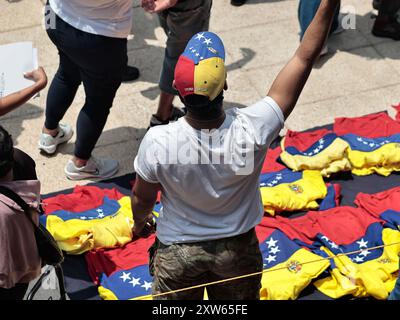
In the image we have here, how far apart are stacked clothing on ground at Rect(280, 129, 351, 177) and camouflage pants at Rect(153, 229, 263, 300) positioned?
5.16 ft

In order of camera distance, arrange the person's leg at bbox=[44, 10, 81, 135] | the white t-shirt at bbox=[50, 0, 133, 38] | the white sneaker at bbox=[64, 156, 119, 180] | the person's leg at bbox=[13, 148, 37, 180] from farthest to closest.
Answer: the white sneaker at bbox=[64, 156, 119, 180], the person's leg at bbox=[44, 10, 81, 135], the white t-shirt at bbox=[50, 0, 133, 38], the person's leg at bbox=[13, 148, 37, 180]

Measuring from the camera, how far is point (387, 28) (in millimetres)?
5766

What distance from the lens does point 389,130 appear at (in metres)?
4.71

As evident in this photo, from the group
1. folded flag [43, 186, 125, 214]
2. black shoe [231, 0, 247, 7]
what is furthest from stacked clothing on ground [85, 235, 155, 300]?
black shoe [231, 0, 247, 7]

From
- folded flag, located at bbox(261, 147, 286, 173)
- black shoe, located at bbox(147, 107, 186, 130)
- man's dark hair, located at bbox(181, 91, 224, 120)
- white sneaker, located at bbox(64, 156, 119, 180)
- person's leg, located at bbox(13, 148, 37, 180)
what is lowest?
white sneaker, located at bbox(64, 156, 119, 180)

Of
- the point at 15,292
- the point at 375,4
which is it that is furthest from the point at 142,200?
the point at 375,4

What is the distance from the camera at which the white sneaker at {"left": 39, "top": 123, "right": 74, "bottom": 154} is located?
465 cm

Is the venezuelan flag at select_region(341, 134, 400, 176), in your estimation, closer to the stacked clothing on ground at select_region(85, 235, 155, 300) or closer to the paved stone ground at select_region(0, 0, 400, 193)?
the paved stone ground at select_region(0, 0, 400, 193)

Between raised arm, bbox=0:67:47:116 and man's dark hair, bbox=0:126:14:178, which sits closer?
man's dark hair, bbox=0:126:14:178

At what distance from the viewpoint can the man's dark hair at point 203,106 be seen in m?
2.53

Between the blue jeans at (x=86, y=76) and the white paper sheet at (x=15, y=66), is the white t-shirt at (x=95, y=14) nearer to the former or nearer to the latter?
the blue jeans at (x=86, y=76)

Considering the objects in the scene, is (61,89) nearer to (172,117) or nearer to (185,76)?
(172,117)

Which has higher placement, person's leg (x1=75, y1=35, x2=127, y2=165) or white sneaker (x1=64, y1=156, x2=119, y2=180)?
person's leg (x1=75, y1=35, x2=127, y2=165)

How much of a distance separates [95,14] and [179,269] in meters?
1.64
